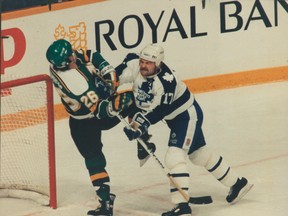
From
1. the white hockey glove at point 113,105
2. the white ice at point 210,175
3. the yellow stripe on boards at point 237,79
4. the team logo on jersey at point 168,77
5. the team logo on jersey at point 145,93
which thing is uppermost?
the team logo on jersey at point 168,77

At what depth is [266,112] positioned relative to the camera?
32.3 feet

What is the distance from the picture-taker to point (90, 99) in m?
7.56

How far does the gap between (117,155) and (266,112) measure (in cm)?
144

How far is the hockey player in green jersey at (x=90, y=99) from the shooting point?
7586 millimetres

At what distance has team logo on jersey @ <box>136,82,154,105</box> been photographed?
7.56 meters

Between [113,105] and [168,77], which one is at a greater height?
[168,77]

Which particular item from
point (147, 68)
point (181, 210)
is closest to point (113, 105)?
point (147, 68)

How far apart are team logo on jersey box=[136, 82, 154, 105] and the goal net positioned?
2.21 ft

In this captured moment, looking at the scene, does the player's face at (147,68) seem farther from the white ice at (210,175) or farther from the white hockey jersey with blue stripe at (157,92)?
the white ice at (210,175)

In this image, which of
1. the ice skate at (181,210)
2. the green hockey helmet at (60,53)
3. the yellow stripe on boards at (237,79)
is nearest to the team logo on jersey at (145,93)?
the green hockey helmet at (60,53)

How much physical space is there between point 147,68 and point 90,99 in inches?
15.5

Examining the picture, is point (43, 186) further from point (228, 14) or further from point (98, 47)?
point (228, 14)

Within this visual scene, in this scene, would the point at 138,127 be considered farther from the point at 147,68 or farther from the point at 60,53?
the point at 60,53

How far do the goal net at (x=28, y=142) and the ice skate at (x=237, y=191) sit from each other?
113cm
